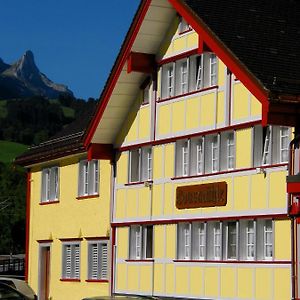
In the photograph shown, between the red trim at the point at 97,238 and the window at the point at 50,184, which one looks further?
the window at the point at 50,184

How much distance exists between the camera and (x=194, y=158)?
31312 millimetres

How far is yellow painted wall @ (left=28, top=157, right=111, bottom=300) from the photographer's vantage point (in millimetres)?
36625

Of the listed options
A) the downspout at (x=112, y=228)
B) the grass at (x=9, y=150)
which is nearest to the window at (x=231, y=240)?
the downspout at (x=112, y=228)

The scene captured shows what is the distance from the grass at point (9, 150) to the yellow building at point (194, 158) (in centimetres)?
11384

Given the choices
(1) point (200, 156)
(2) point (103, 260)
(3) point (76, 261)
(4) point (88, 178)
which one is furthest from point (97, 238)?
(1) point (200, 156)

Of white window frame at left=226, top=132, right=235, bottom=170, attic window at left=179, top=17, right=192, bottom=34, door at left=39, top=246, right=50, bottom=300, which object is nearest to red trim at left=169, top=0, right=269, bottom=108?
attic window at left=179, top=17, right=192, bottom=34

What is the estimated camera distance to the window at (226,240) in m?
27.9

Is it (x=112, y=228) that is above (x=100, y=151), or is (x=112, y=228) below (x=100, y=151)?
below

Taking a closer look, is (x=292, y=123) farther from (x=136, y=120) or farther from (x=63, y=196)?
(x=63, y=196)

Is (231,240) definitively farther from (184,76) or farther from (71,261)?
(71,261)

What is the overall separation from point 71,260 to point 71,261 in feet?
0.17

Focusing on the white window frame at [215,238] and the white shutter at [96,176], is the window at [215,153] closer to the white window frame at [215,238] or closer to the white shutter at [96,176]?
the white window frame at [215,238]

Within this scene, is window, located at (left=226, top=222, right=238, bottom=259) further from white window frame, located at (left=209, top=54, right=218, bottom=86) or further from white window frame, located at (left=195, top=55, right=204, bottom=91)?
white window frame, located at (left=195, top=55, right=204, bottom=91)

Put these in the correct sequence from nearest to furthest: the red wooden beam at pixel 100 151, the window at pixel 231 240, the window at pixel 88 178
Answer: the window at pixel 231 240 < the red wooden beam at pixel 100 151 < the window at pixel 88 178
